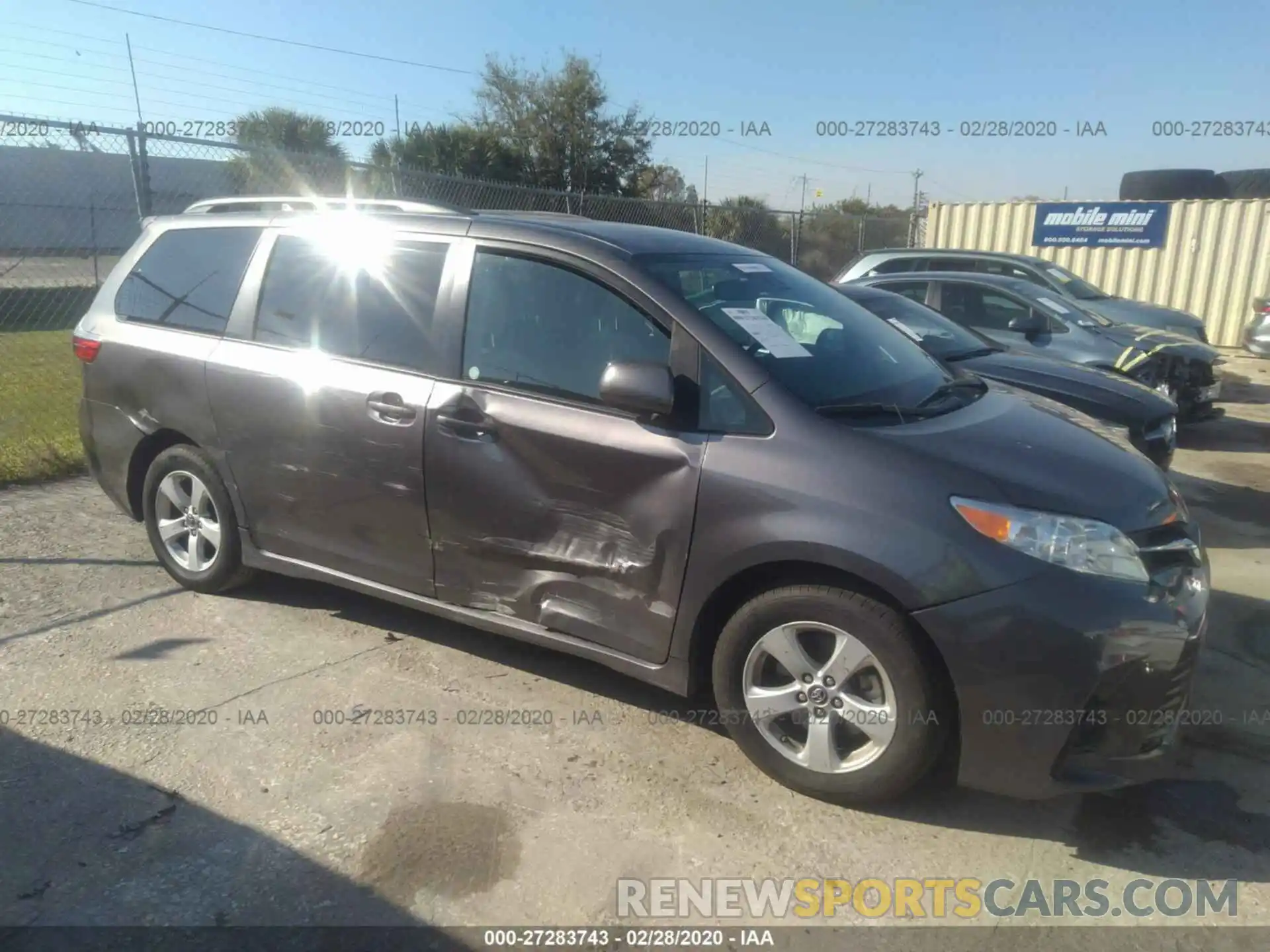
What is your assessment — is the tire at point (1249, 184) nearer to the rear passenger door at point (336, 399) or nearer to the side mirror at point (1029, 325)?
the side mirror at point (1029, 325)

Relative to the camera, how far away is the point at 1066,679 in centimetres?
272

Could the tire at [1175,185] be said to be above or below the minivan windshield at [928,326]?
above

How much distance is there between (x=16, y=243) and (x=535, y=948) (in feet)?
76.1

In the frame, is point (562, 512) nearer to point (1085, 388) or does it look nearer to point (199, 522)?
point (199, 522)

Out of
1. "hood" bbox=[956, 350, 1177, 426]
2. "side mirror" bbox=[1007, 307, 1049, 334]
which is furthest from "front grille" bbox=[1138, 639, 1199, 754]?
"side mirror" bbox=[1007, 307, 1049, 334]

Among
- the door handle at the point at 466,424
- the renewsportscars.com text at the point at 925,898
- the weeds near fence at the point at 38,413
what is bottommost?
the renewsportscars.com text at the point at 925,898

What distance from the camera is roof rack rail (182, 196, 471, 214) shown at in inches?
163

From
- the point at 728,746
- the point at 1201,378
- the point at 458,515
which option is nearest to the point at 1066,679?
the point at 728,746

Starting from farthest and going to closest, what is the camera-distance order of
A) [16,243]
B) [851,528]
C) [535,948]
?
[16,243], [851,528], [535,948]

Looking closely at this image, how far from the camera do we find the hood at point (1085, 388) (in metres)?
6.09

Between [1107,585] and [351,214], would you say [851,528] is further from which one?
[351,214]

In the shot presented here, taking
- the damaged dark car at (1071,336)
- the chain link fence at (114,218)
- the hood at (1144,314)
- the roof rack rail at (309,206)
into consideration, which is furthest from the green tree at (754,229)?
the roof rack rail at (309,206)

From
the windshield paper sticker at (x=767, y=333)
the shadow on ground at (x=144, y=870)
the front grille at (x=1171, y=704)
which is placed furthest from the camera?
the windshield paper sticker at (x=767, y=333)

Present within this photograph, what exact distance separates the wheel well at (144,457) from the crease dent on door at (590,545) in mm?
1873
